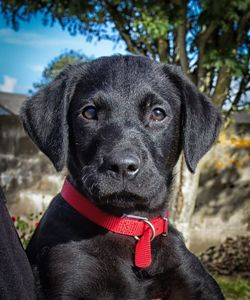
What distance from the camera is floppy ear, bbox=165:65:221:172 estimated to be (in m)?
3.02

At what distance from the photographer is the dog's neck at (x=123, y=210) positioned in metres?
2.74

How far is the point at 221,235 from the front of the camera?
23.0 ft

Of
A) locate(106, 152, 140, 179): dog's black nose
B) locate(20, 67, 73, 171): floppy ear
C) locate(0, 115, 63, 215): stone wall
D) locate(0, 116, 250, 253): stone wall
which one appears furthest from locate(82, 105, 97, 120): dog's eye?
locate(0, 115, 63, 215): stone wall

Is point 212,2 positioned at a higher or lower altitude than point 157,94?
higher

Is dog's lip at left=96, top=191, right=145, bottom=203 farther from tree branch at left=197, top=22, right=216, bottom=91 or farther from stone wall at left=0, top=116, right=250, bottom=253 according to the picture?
stone wall at left=0, top=116, right=250, bottom=253

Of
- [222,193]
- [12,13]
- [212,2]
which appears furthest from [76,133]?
[222,193]

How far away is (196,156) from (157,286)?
0.80 meters

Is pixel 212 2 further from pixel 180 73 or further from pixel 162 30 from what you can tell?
pixel 180 73

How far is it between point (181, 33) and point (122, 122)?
3173 millimetres

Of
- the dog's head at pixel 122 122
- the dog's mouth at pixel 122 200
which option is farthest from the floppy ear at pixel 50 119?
the dog's mouth at pixel 122 200

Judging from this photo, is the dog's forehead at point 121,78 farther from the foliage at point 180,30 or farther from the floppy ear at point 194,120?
the foliage at point 180,30

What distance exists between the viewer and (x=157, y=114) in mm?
2949

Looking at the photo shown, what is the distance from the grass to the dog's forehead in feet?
9.21

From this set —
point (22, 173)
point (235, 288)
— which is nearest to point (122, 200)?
point (235, 288)
